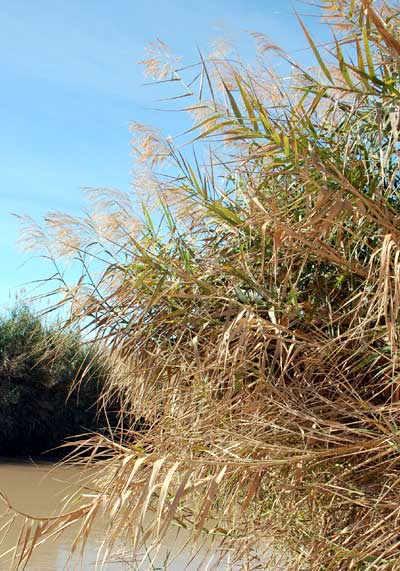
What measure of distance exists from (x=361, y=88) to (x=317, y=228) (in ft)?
1.70

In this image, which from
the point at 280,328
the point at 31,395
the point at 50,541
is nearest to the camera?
the point at 280,328

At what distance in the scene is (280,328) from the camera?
2740 millimetres

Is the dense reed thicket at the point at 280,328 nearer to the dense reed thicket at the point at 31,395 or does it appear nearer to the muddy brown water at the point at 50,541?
the muddy brown water at the point at 50,541

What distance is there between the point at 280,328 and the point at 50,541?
3.95 metres

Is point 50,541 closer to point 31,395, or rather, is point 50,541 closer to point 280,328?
point 280,328

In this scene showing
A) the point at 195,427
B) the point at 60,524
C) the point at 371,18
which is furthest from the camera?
the point at 195,427

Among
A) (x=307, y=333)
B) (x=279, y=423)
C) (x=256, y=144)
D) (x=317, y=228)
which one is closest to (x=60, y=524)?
(x=279, y=423)

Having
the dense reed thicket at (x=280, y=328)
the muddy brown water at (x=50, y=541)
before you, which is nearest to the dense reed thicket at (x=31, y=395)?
the muddy brown water at (x=50, y=541)

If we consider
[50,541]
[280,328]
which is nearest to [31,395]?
[50,541]

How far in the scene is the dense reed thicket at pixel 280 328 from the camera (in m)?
2.58

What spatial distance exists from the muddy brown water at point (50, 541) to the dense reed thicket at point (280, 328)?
48 centimetres

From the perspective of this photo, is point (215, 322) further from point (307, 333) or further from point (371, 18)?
point (371, 18)

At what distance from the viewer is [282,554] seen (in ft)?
10.2

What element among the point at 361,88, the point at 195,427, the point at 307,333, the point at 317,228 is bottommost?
the point at 195,427
